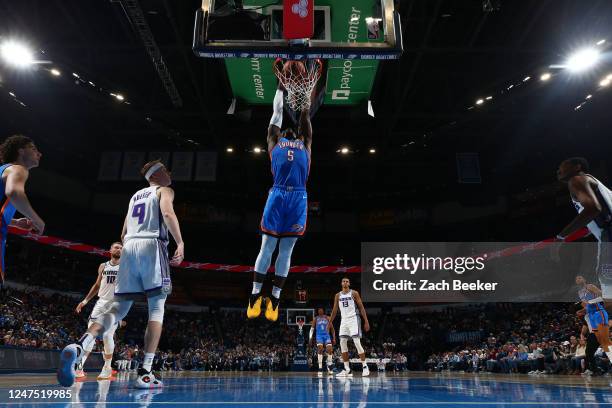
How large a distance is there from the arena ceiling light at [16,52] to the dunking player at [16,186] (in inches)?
460

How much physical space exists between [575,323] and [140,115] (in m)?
18.5

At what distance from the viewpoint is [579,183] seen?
4.51 metres

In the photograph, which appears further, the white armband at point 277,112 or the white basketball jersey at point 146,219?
the white armband at point 277,112

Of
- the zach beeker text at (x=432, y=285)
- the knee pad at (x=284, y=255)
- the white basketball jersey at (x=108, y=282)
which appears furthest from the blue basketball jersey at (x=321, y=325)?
the zach beeker text at (x=432, y=285)

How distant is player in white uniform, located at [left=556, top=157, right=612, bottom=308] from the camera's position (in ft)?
Answer: 14.2

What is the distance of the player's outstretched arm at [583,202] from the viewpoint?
4305 millimetres

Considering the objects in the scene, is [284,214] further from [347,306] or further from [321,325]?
[321,325]

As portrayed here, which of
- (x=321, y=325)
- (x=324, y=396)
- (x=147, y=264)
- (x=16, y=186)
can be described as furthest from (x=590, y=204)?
(x=321, y=325)

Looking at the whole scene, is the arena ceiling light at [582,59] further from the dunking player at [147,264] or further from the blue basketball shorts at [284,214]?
the dunking player at [147,264]

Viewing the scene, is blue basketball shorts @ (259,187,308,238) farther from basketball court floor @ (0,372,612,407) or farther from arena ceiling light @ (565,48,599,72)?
arena ceiling light @ (565,48,599,72)

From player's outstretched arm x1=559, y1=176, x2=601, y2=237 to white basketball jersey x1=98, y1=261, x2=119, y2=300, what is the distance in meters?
6.94

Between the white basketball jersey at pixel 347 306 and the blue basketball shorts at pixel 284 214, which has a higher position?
the blue basketball shorts at pixel 284 214

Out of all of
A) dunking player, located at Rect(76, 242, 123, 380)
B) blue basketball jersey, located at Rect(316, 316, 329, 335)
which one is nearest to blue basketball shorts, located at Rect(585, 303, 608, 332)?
blue basketball jersey, located at Rect(316, 316, 329, 335)

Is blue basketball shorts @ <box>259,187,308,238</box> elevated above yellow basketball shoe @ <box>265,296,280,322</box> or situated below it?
above
